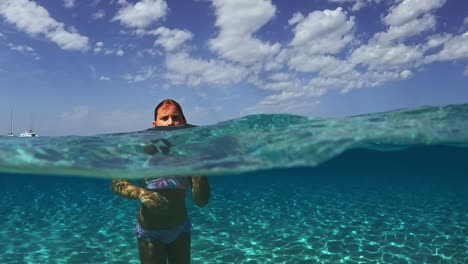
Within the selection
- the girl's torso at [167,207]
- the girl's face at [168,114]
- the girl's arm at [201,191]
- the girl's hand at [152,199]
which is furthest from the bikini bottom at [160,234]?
the girl's face at [168,114]

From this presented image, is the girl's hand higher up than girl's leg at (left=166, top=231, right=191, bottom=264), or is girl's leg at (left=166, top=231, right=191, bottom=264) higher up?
the girl's hand

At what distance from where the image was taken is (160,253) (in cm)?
430

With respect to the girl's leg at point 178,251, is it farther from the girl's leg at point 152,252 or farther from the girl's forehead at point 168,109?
the girl's forehead at point 168,109

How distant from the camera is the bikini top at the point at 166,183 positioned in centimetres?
457

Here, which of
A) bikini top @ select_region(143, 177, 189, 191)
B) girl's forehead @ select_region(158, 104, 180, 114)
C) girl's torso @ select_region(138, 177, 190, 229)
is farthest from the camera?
girl's forehead @ select_region(158, 104, 180, 114)

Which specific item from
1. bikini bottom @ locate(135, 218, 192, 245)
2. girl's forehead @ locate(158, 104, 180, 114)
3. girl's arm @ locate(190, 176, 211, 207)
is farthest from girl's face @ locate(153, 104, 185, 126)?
bikini bottom @ locate(135, 218, 192, 245)

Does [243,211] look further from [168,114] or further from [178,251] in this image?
[168,114]

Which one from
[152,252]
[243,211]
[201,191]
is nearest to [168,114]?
[201,191]

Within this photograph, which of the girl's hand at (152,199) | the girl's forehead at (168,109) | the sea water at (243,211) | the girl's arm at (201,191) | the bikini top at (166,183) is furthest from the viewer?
the sea water at (243,211)

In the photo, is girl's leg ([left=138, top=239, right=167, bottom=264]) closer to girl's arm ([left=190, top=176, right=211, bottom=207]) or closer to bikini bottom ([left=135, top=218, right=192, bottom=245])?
bikini bottom ([left=135, top=218, right=192, bottom=245])

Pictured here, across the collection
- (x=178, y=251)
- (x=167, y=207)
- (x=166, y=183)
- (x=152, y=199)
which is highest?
(x=166, y=183)

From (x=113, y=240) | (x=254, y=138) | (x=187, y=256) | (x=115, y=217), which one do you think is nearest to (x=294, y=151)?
(x=254, y=138)

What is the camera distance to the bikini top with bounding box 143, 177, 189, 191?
15.0ft

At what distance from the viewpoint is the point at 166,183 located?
4.57 metres
